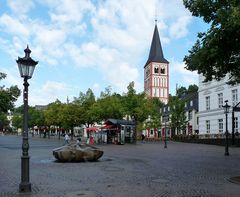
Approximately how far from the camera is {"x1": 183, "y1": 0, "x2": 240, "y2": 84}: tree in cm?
1214

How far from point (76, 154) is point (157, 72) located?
12085 cm

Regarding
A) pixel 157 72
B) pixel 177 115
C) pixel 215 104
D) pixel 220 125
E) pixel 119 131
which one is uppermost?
pixel 157 72

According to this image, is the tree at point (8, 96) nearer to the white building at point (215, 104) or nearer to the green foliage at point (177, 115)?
the white building at point (215, 104)

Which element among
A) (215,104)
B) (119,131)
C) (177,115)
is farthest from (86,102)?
(215,104)

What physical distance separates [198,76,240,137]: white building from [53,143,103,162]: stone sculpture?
1350 inches

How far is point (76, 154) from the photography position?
20125 mm

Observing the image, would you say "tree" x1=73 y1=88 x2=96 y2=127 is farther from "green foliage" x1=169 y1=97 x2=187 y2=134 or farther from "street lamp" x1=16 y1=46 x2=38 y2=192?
"street lamp" x1=16 y1=46 x2=38 y2=192

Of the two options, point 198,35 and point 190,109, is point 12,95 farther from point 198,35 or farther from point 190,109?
point 190,109

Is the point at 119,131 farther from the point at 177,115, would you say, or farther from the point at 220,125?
the point at 177,115

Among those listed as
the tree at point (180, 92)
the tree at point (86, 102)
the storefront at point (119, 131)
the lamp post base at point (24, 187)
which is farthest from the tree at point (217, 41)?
the tree at point (180, 92)

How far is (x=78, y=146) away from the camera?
2097cm

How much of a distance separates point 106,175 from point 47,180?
241 cm

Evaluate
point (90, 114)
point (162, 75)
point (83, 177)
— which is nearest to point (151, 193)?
point (83, 177)

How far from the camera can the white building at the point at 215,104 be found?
2035 inches
